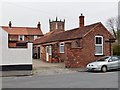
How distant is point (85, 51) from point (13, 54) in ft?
27.5

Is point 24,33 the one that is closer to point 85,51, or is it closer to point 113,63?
point 85,51

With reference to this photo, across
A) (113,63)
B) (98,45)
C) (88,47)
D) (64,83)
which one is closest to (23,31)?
(98,45)

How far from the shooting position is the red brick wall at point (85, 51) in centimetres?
2712

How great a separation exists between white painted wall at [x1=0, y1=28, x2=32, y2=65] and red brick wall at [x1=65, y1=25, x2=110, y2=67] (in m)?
4.86

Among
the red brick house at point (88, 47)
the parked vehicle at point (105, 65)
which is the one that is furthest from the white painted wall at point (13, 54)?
the parked vehicle at point (105, 65)

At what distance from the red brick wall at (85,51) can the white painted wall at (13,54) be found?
4.86 meters

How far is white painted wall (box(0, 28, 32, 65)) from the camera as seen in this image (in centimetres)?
2353

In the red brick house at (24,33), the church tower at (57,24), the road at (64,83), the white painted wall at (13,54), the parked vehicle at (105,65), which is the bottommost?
the road at (64,83)

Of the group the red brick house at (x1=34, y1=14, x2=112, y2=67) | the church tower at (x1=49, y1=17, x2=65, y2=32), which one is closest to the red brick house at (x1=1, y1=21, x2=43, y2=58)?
the church tower at (x1=49, y1=17, x2=65, y2=32)

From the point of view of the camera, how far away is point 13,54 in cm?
2380

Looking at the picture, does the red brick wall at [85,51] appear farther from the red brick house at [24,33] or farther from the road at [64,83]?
the red brick house at [24,33]

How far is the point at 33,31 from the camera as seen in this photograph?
67.1 meters

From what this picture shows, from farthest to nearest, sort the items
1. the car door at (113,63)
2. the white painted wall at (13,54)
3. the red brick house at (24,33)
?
1. the red brick house at (24,33)
2. the car door at (113,63)
3. the white painted wall at (13,54)

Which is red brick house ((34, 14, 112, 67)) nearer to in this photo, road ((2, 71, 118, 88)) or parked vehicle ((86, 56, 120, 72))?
parked vehicle ((86, 56, 120, 72))
